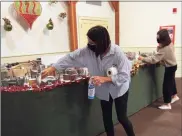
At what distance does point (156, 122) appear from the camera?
3131mm

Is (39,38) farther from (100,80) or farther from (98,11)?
(100,80)

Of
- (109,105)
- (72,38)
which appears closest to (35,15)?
(72,38)

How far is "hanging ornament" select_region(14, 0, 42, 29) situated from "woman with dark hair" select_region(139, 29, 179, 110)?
244 centimetres

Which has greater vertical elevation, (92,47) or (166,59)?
(92,47)

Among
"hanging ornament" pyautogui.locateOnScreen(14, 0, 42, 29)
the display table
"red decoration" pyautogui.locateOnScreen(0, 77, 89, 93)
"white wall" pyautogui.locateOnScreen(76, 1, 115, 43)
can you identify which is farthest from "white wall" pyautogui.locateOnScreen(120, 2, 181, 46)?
"red decoration" pyautogui.locateOnScreen(0, 77, 89, 93)

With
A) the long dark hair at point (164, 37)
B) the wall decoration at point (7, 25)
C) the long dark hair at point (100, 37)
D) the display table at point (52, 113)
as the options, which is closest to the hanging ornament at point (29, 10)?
the wall decoration at point (7, 25)

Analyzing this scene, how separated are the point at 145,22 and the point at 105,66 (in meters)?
4.89

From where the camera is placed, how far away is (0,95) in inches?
71.7

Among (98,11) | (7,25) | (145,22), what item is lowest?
(7,25)

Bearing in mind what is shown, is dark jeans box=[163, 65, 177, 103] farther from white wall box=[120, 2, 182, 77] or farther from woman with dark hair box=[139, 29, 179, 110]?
white wall box=[120, 2, 182, 77]

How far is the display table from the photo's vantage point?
6.41ft

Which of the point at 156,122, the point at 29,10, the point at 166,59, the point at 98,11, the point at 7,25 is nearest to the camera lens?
the point at 156,122

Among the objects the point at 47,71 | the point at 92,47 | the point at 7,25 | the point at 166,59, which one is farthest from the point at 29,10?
the point at 92,47

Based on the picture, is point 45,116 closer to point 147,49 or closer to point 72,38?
point 72,38
